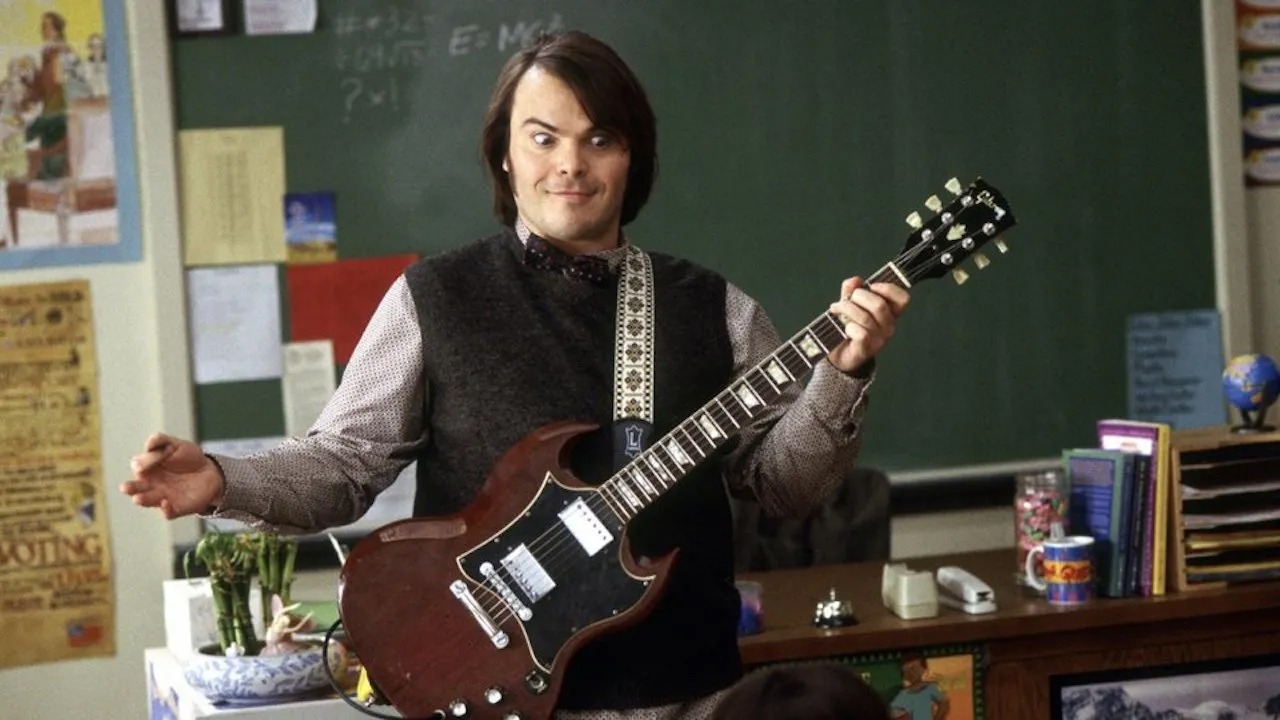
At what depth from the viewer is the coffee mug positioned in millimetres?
3027

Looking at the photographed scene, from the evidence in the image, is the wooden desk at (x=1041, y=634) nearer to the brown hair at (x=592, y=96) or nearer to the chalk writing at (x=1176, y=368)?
the brown hair at (x=592, y=96)

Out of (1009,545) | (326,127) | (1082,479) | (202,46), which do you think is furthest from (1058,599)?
(202,46)

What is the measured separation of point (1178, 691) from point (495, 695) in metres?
1.51

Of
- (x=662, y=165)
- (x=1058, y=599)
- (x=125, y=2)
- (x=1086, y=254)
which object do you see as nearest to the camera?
(x=1058, y=599)

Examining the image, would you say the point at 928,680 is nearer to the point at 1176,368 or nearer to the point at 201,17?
the point at 1176,368

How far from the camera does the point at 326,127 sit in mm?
3707

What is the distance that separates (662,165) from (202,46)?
988mm

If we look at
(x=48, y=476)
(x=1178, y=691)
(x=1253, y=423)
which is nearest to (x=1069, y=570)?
(x=1178, y=691)

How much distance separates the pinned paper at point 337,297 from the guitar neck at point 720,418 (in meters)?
1.77

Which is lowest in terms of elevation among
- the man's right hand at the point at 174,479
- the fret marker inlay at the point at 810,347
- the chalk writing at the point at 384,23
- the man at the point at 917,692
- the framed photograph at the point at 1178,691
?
the framed photograph at the point at 1178,691

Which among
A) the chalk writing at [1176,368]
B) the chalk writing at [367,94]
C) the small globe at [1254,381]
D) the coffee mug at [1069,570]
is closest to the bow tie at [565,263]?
the coffee mug at [1069,570]

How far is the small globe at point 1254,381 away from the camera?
3.23 meters

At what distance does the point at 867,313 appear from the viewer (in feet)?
6.55

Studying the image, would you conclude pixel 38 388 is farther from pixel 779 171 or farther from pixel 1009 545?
pixel 1009 545
